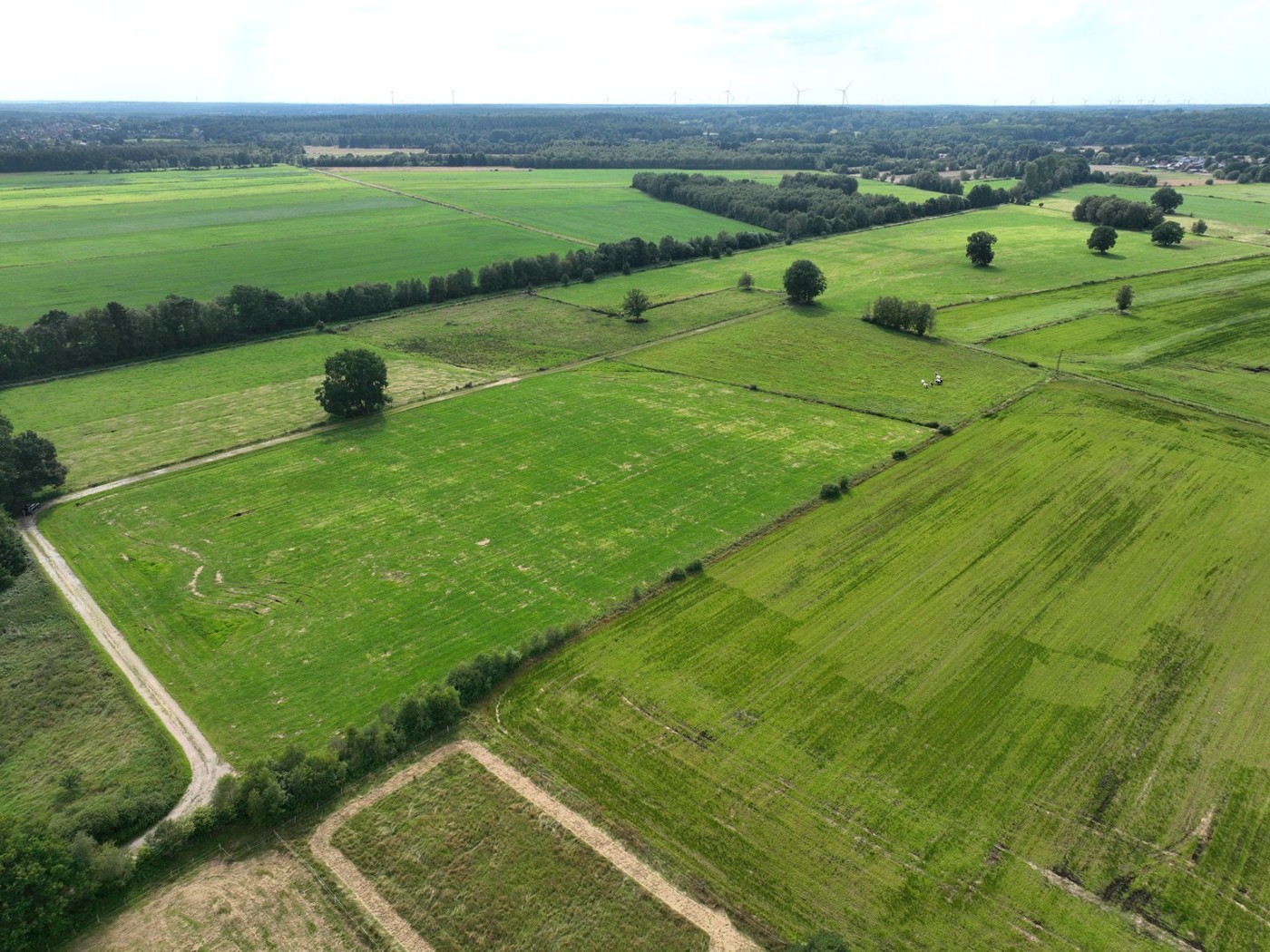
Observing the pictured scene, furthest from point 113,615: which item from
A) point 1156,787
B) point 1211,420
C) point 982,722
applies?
point 1211,420

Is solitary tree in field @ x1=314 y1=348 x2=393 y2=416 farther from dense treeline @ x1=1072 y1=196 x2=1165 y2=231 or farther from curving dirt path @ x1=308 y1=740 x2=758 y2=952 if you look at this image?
dense treeline @ x1=1072 y1=196 x2=1165 y2=231

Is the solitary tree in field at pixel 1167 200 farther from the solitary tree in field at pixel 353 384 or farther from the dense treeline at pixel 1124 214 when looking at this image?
the solitary tree in field at pixel 353 384

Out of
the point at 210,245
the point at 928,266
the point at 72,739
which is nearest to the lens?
the point at 72,739

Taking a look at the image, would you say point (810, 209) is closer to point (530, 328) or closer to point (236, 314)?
point (530, 328)

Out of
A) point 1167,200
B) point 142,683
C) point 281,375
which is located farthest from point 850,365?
point 1167,200

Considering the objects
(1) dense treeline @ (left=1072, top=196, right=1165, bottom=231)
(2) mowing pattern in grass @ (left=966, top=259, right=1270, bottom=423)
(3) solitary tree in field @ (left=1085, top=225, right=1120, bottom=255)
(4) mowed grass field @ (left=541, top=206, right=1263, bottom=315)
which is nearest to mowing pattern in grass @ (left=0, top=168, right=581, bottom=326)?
(4) mowed grass field @ (left=541, top=206, right=1263, bottom=315)

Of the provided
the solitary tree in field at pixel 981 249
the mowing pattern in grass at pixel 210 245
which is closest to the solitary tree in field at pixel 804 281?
the solitary tree in field at pixel 981 249

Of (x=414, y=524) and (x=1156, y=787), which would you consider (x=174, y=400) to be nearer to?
(x=414, y=524)
